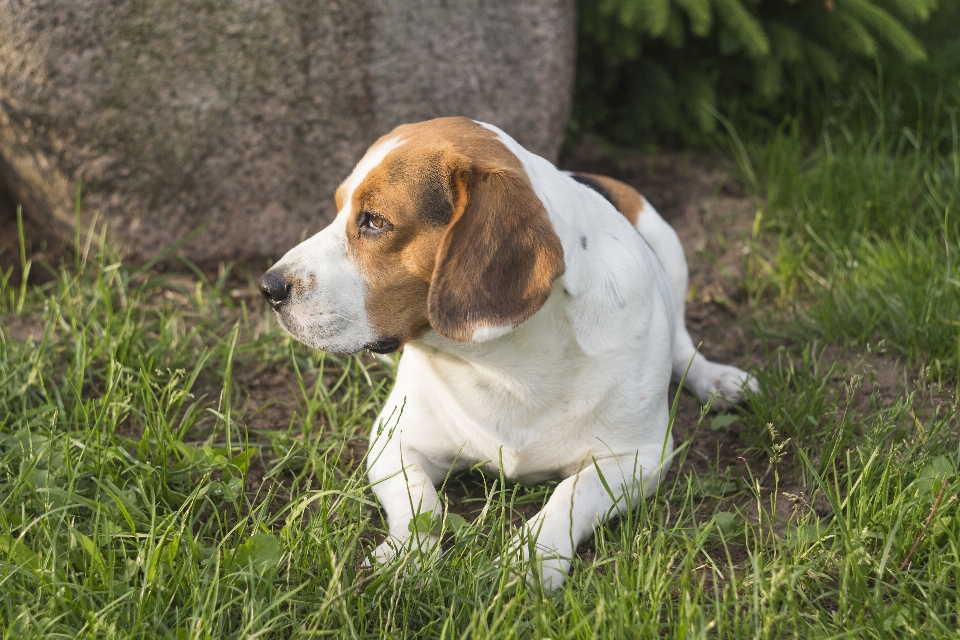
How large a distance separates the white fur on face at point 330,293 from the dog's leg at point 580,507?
0.77 meters

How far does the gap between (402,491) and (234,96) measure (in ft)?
8.17

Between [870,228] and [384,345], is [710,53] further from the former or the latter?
[384,345]

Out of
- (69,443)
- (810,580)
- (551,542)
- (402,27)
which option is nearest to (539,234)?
(551,542)

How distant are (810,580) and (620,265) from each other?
1.12 meters

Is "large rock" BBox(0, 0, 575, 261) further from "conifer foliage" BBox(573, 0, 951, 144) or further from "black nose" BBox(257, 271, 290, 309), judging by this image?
"black nose" BBox(257, 271, 290, 309)

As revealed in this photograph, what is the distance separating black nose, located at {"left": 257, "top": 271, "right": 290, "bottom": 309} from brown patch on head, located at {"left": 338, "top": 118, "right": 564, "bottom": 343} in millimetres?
255

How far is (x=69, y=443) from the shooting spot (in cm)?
317

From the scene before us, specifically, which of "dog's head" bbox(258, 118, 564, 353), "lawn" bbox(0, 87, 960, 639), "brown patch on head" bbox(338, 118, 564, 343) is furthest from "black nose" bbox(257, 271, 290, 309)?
"lawn" bbox(0, 87, 960, 639)

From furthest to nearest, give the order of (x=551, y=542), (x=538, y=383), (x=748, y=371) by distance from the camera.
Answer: (x=748, y=371) → (x=538, y=383) → (x=551, y=542)

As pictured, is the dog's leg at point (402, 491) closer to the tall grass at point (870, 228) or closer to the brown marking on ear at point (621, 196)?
the brown marking on ear at point (621, 196)

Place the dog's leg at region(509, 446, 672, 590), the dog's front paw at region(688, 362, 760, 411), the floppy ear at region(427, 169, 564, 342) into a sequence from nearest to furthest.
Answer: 1. the floppy ear at region(427, 169, 564, 342)
2. the dog's leg at region(509, 446, 672, 590)
3. the dog's front paw at region(688, 362, 760, 411)

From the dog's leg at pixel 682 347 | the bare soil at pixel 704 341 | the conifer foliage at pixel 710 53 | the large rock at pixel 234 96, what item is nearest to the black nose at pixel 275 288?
the bare soil at pixel 704 341

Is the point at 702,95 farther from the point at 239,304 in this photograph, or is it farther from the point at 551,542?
the point at 551,542

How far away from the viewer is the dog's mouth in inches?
114
